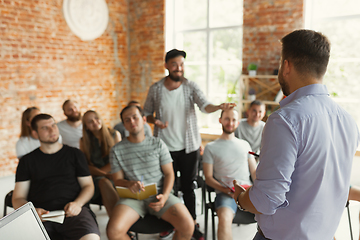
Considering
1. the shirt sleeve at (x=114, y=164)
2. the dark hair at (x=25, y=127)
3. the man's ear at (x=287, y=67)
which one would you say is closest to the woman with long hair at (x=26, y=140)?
the dark hair at (x=25, y=127)

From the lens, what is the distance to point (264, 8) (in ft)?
16.2

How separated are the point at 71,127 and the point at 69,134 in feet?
0.31

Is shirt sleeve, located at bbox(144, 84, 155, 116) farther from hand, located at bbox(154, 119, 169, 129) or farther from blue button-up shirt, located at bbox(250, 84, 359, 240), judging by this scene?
blue button-up shirt, located at bbox(250, 84, 359, 240)

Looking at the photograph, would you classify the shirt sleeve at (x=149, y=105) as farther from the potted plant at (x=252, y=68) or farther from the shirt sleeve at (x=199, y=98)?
the potted plant at (x=252, y=68)

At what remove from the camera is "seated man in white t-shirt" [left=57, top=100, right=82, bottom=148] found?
3.68m

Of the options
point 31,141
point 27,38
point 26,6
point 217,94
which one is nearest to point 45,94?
point 27,38

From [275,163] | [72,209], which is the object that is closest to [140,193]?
[72,209]

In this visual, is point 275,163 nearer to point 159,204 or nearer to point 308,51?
point 308,51

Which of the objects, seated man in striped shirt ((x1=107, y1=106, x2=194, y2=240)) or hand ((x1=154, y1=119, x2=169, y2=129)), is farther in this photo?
hand ((x1=154, y1=119, x2=169, y2=129))

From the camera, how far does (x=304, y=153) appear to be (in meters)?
1.15

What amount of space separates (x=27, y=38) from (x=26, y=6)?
1.68ft

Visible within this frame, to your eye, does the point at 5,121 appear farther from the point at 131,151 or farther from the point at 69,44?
the point at 131,151

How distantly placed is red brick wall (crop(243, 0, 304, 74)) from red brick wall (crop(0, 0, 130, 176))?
2795mm

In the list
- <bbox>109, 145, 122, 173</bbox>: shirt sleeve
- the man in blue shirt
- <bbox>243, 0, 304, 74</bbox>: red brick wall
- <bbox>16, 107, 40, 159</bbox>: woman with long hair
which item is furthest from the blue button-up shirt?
<bbox>243, 0, 304, 74</bbox>: red brick wall
